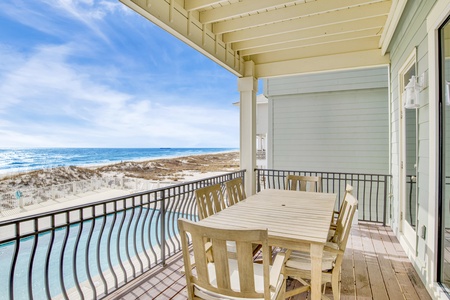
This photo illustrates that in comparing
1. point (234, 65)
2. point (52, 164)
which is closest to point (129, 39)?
point (52, 164)

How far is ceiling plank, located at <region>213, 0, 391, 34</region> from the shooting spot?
305cm

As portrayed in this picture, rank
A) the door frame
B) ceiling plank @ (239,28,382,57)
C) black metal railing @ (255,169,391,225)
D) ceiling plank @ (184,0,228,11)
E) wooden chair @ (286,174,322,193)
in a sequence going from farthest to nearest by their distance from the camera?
black metal railing @ (255,169,391,225), ceiling plank @ (239,28,382,57), wooden chair @ (286,174,322,193), the door frame, ceiling plank @ (184,0,228,11)

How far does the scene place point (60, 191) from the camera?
63.9 ft

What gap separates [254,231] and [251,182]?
3.82m

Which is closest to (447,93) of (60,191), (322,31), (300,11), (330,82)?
(300,11)

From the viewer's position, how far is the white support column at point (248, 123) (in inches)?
193

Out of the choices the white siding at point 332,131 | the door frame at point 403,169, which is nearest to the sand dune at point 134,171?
the white siding at point 332,131

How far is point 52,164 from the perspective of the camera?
2391 cm

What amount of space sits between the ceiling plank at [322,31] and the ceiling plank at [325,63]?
753 mm

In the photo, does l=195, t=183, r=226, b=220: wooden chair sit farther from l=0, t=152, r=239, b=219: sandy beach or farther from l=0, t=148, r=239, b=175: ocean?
l=0, t=148, r=239, b=175: ocean

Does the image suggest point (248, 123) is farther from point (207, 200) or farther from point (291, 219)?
point (291, 219)

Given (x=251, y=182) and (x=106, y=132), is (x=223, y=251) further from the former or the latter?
(x=106, y=132)

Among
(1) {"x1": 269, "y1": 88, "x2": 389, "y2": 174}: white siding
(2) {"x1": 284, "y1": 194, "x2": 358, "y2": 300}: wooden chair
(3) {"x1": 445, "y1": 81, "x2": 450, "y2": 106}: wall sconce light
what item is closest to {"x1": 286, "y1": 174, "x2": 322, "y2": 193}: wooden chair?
(2) {"x1": 284, "y1": 194, "x2": 358, "y2": 300}: wooden chair

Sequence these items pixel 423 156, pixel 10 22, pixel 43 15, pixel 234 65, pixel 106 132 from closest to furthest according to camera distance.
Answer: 1. pixel 423 156
2. pixel 234 65
3. pixel 10 22
4. pixel 43 15
5. pixel 106 132
